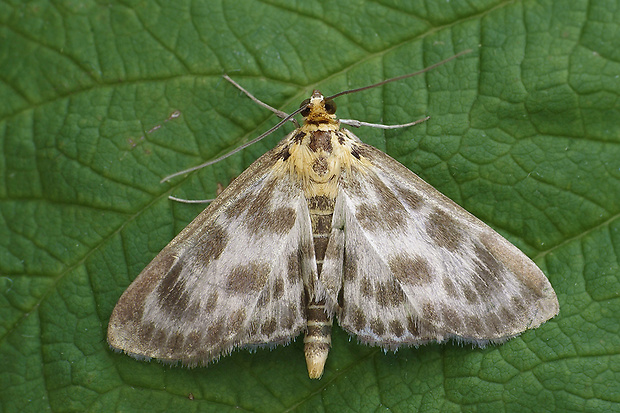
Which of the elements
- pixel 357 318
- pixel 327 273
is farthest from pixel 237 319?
pixel 357 318

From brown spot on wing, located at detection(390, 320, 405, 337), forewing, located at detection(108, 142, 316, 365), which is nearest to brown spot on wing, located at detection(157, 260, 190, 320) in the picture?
forewing, located at detection(108, 142, 316, 365)

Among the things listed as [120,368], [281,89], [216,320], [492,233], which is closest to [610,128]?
[492,233]

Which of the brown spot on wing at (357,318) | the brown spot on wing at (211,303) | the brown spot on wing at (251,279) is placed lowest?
the brown spot on wing at (357,318)

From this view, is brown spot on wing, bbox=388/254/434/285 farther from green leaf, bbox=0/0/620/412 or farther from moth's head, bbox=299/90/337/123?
moth's head, bbox=299/90/337/123

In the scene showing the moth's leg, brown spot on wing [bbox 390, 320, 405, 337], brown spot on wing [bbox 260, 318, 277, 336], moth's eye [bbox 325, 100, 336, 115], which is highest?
moth's eye [bbox 325, 100, 336, 115]

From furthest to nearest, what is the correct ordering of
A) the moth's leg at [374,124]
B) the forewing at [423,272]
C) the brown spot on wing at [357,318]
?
the moth's leg at [374,124]
the brown spot on wing at [357,318]
the forewing at [423,272]

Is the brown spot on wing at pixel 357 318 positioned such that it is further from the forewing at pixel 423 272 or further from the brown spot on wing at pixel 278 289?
the brown spot on wing at pixel 278 289

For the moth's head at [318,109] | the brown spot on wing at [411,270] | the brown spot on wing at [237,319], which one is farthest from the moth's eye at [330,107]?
the brown spot on wing at [237,319]
